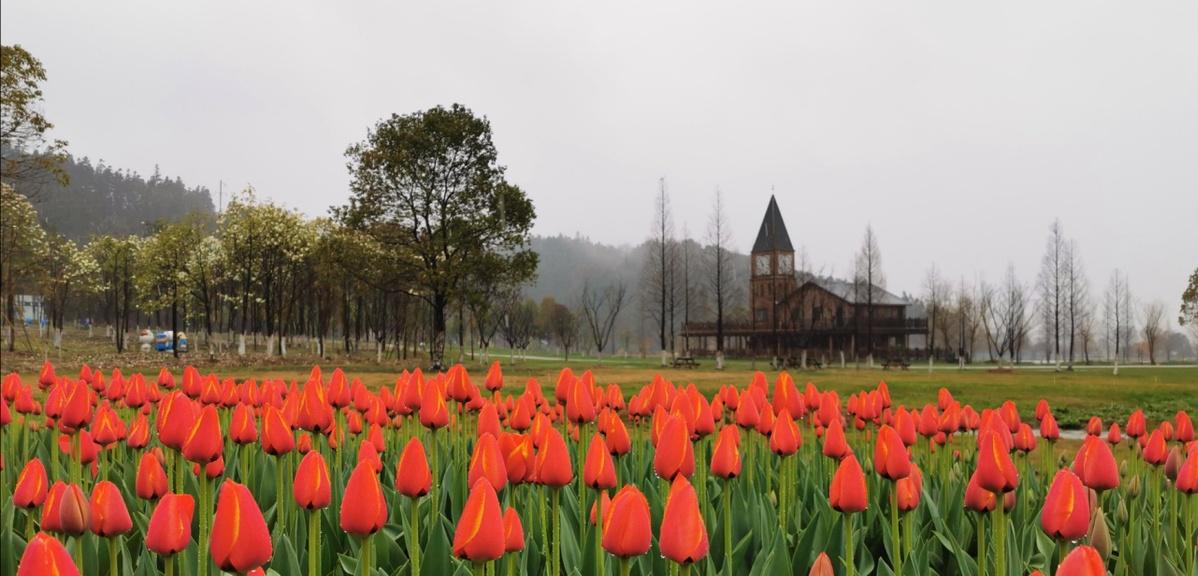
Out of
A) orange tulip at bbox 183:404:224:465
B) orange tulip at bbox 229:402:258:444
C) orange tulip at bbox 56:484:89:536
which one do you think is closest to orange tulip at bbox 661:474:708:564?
orange tulip at bbox 183:404:224:465

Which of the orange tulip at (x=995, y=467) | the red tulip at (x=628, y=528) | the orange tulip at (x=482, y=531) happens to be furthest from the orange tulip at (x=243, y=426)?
the orange tulip at (x=995, y=467)

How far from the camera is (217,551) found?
1.98 meters

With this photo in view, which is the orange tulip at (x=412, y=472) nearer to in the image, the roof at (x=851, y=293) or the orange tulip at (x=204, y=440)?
the orange tulip at (x=204, y=440)

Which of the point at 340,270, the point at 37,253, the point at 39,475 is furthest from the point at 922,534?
the point at 37,253

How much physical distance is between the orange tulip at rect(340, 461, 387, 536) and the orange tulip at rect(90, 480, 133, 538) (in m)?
0.93

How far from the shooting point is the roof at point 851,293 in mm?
79769

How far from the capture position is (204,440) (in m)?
2.88

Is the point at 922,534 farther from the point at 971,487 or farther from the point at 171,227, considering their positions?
the point at 171,227

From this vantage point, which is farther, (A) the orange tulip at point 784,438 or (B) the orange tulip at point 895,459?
(A) the orange tulip at point 784,438

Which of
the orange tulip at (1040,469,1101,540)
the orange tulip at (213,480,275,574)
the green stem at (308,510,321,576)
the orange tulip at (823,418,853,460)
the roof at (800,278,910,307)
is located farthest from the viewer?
the roof at (800,278,910,307)

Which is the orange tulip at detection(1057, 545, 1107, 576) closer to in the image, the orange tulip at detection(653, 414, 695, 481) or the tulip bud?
the orange tulip at detection(653, 414, 695, 481)

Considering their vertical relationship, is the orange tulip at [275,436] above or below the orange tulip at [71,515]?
above

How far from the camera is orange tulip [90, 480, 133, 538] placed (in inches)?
101

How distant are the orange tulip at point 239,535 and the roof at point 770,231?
87.9 metres
